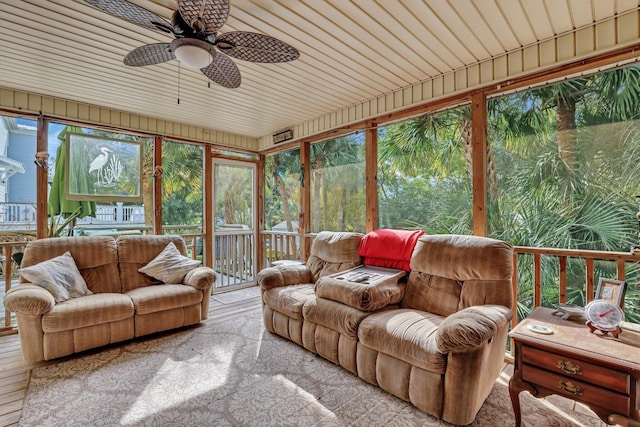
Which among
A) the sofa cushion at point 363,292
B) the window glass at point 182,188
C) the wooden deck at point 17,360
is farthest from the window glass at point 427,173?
the window glass at point 182,188

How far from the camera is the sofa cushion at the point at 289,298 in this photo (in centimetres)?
283

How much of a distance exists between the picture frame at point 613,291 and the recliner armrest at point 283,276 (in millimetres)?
2520

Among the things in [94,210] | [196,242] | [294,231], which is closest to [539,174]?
[294,231]

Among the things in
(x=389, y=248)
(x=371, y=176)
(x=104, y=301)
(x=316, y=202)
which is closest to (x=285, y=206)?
(x=316, y=202)

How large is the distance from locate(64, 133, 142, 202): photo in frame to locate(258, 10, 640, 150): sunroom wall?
314 centimetres

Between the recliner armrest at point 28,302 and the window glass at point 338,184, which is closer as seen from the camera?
the recliner armrest at point 28,302

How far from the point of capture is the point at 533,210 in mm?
2711

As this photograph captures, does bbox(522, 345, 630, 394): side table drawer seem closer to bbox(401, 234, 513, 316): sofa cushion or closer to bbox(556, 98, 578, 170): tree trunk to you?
bbox(401, 234, 513, 316): sofa cushion

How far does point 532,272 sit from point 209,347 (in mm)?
3151

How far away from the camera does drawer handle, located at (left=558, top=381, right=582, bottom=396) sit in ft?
4.95

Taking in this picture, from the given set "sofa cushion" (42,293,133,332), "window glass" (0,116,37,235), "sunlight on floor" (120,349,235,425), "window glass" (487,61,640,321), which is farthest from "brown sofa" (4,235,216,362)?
"window glass" (487,61,640,321)

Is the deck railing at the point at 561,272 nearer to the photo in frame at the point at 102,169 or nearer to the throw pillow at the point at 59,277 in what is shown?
the throw pillow at the point at 59,277

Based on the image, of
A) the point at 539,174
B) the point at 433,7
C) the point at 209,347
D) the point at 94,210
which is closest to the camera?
the point at 433,7

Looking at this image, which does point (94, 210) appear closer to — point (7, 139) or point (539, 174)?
point (7, 139)
